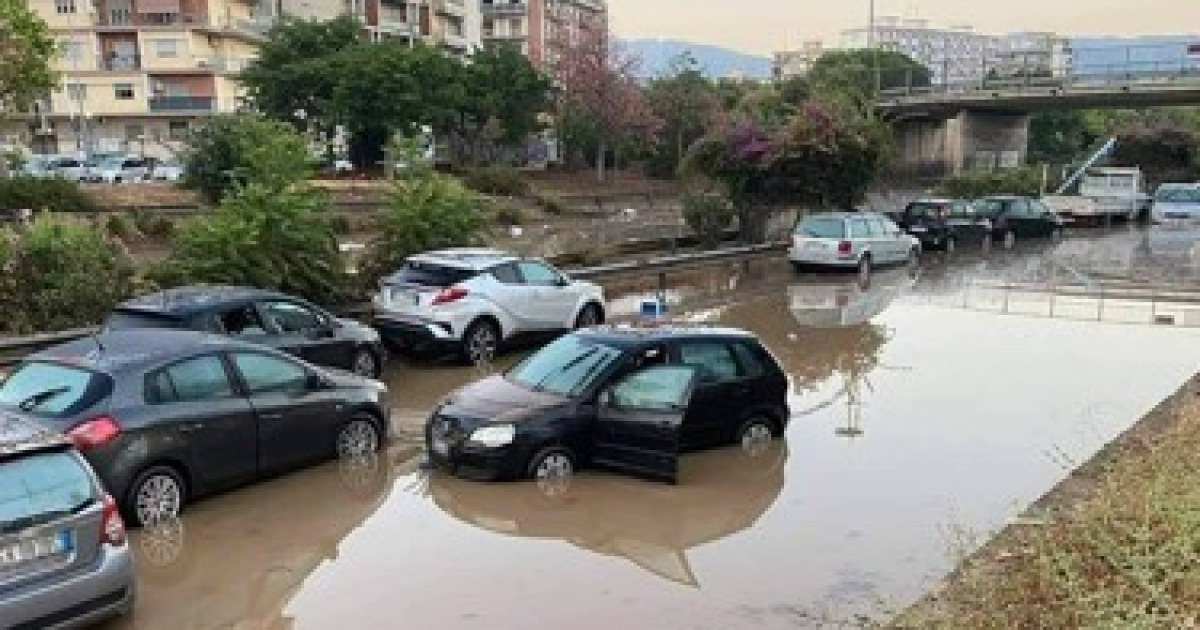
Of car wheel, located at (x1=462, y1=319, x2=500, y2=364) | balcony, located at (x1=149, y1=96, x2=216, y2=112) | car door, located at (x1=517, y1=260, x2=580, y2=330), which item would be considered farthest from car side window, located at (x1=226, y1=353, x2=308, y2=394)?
balcony, located at (x1=149, y1=96, x2=216, y2=112)

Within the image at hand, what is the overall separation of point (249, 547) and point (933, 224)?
81.9ft

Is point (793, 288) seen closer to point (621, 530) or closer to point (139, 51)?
point (621, 530)

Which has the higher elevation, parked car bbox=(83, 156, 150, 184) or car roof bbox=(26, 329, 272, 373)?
parked car bbox=(83, 156, 150, 184)

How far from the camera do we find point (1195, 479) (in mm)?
5711

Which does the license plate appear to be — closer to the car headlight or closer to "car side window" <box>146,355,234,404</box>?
"car side window" <box>146,355,234,404</box>

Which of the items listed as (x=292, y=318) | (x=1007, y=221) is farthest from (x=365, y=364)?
(x=1007, y=221)

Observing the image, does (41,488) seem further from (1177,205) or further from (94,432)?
(1177,205)

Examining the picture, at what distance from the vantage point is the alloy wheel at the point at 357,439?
34.0 feet

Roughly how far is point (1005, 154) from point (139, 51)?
6034cm

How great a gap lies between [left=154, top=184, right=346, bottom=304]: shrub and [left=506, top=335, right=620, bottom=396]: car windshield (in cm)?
577

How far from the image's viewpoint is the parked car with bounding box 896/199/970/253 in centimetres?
2986

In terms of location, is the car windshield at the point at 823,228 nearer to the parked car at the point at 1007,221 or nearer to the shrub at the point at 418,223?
the parked car at the point at 1007,221

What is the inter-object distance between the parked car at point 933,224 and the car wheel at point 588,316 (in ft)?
51.7

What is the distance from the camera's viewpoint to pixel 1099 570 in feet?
16.8
